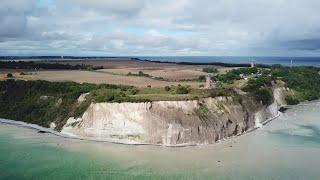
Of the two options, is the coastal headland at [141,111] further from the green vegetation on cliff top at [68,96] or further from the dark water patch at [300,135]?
the dark water patch at [300,135]

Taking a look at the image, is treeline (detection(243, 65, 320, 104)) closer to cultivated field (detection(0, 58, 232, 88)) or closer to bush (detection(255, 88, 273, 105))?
bush (detection(255, 88, 273, 105))

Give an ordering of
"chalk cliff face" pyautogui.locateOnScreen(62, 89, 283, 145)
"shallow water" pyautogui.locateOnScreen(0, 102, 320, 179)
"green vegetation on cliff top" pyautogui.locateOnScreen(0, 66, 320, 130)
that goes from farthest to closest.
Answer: "green vegetation on cliff top" pyautogui.locateOnScreen(0, 66, 320, 130) < "chalk cliff face" pyautogui.locateOnScreen(62, 89, 283, 145) < "shallow water" pyautogui.locateOnScreen(0, 102, 320, 179)

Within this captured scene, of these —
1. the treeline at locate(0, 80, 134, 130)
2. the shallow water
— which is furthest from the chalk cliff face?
the treeline at locate(0, 80, 134, 130)

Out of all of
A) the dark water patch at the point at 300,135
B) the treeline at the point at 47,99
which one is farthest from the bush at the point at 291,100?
the treeline at the point at 47,99

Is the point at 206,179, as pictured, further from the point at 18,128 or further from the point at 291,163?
the point at 18,128

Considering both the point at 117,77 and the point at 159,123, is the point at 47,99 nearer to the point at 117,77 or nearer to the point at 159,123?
the point at 159,123

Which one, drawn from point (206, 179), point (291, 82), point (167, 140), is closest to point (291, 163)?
point (206, 179)

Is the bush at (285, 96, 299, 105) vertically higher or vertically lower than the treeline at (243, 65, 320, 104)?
lower
